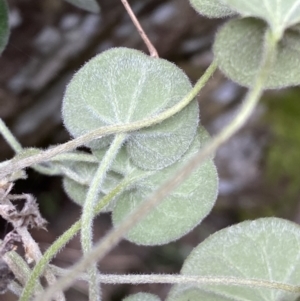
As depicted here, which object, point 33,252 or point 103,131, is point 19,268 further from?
point 103,131

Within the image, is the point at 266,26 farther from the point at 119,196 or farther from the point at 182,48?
the point at 182,48

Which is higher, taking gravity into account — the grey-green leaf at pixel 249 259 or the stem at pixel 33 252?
Result: the stem at pixel 33 252

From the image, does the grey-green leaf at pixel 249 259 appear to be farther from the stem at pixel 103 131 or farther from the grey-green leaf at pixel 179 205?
the stem at pixel 103 131

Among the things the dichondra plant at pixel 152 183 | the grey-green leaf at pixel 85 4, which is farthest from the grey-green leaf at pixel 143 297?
the grey-green leaf at pixel 85 4

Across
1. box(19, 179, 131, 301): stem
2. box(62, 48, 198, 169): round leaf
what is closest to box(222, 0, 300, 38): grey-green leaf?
box(62, 48, 198, 169): round leaf

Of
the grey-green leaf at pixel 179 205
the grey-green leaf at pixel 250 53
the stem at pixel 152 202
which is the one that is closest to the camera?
the stem at pixel 152 202

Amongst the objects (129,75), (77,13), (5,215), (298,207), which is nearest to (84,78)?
(129,75)

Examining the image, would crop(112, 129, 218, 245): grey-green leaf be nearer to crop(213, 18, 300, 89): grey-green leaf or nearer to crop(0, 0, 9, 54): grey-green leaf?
crop(213, 18, 300, 89): grey-green leaf
